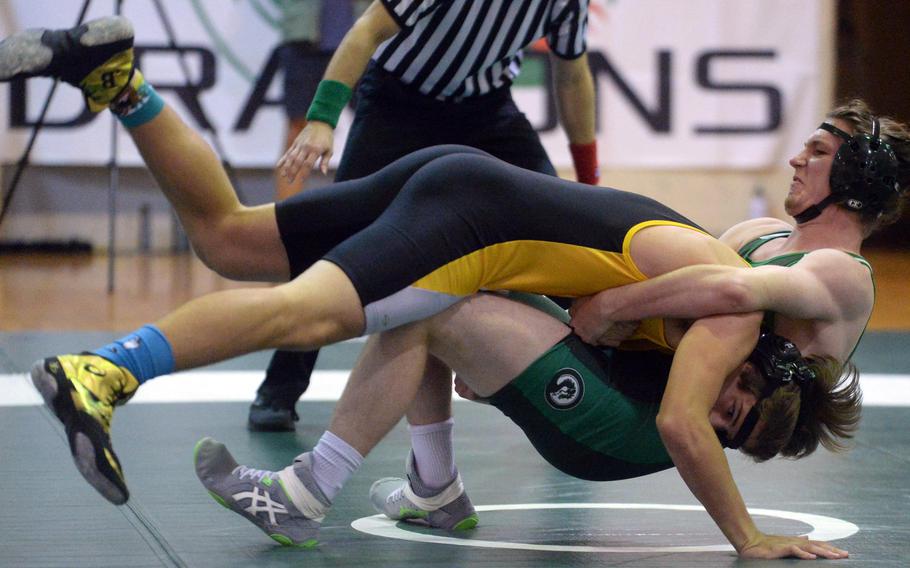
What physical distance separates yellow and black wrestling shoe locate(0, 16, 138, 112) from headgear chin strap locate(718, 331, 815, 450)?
1170 millimetres

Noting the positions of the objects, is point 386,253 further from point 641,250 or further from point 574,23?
point 574,23

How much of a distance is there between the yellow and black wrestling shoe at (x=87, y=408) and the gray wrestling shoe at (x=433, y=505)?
2.39 feet

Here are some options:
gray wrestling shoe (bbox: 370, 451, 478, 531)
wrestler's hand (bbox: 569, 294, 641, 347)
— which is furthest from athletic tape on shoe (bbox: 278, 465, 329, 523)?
wrestler's hand (bbox: 569, 294, 641, 347)

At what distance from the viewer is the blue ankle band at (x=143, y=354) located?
2000 millimetres

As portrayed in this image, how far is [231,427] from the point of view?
3.37 metres

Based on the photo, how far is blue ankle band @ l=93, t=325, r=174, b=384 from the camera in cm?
200

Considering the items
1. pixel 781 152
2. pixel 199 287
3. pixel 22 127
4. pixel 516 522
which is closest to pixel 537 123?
pixel 781 152

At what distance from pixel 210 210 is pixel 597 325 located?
737mm

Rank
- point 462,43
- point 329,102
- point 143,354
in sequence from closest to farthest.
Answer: point 143,354 < point 329,102 < point 462,43

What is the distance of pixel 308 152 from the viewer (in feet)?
8.66

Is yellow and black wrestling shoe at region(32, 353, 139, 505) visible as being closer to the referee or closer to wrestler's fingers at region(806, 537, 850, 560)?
→ wrestler's fingers at region(806, 537, 850, 560)

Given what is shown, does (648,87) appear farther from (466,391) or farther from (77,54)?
(77,54)

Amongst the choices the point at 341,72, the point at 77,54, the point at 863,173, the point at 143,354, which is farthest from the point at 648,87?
the point at 143,354

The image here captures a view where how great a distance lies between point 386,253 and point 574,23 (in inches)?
54.1
